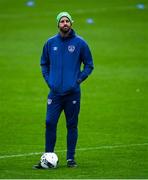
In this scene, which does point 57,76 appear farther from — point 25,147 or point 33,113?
point 33,113

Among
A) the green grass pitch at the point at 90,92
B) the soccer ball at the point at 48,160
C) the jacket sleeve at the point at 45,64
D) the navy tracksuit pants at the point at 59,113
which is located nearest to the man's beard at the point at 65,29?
the jacket sleeve at the point at 45,64

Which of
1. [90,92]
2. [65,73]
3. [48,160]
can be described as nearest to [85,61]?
[65,73]

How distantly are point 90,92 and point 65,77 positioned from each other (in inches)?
392

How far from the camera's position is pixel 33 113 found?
23.4 meters

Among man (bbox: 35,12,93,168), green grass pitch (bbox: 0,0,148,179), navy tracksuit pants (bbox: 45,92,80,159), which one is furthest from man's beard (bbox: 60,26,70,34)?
green grass pitch (bbox: 0,0,148,179)

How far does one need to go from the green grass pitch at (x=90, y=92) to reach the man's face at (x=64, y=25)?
2408 mm

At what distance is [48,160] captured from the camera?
1652 cm

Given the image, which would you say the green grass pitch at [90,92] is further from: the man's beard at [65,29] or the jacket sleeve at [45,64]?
the man's beard at [65,29]

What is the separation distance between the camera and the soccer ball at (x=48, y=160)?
16.5m

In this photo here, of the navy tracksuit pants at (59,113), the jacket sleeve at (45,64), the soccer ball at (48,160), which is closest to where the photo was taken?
the soccer ball at (48,160)

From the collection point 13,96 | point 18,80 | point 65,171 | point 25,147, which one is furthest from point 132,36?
point 65,171

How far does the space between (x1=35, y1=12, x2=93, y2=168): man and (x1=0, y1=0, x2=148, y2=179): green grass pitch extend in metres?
0.82

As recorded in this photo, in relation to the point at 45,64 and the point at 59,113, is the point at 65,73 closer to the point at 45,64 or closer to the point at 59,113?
the point at 45,64

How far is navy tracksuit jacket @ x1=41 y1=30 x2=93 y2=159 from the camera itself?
54.5ft
